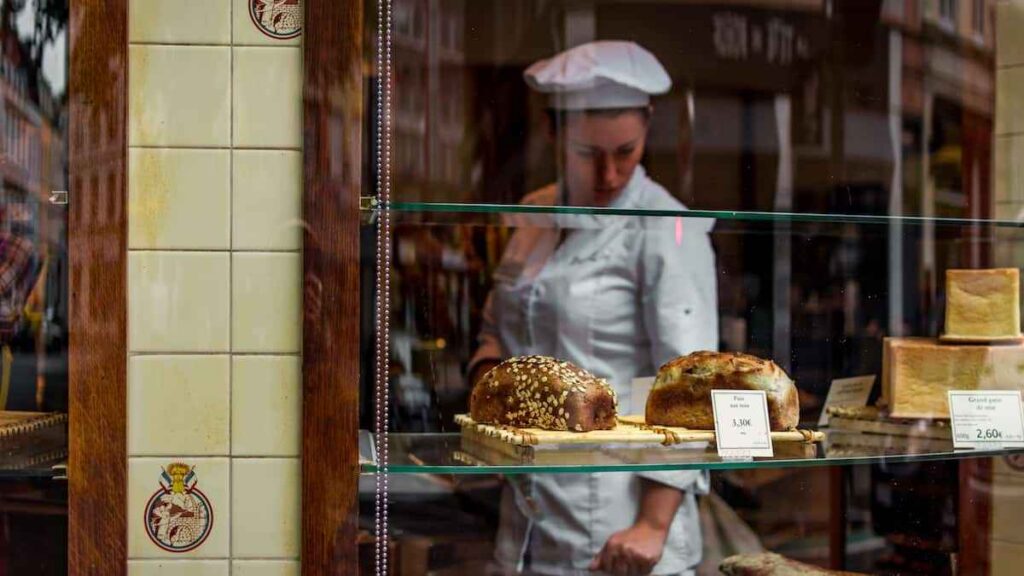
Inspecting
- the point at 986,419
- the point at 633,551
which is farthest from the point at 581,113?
the point at 986,419

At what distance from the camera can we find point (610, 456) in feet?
4.72

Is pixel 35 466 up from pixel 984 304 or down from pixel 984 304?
down

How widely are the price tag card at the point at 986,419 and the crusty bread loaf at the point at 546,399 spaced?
0.49 meters

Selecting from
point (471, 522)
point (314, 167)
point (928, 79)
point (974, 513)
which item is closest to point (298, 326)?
point (314, 167)

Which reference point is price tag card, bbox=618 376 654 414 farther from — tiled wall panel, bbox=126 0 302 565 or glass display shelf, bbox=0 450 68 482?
glass display shelf, bbox=0 450 68 482

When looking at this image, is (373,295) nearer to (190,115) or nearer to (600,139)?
(190,115)

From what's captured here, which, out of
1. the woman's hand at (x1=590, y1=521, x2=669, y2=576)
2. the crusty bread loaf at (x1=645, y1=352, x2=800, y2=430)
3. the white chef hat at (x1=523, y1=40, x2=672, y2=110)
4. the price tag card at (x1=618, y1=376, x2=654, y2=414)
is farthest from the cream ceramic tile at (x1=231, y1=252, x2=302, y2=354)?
the white chef hat at (x1=523, y1=40, x2=672, y2=110)

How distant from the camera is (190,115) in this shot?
135 centimetres

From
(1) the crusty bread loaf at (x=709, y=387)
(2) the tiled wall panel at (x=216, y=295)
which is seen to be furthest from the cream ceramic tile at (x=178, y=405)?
(1) the crusty bread loaf at (x=709, y=387)

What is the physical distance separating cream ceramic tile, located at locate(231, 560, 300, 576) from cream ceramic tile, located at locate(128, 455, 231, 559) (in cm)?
2

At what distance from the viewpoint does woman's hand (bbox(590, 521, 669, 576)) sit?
2.15 metres

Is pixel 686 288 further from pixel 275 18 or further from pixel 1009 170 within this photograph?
pixel 275 18

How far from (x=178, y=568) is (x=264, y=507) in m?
0.12

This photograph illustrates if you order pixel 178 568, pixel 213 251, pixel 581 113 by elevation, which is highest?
pixel 581 113
